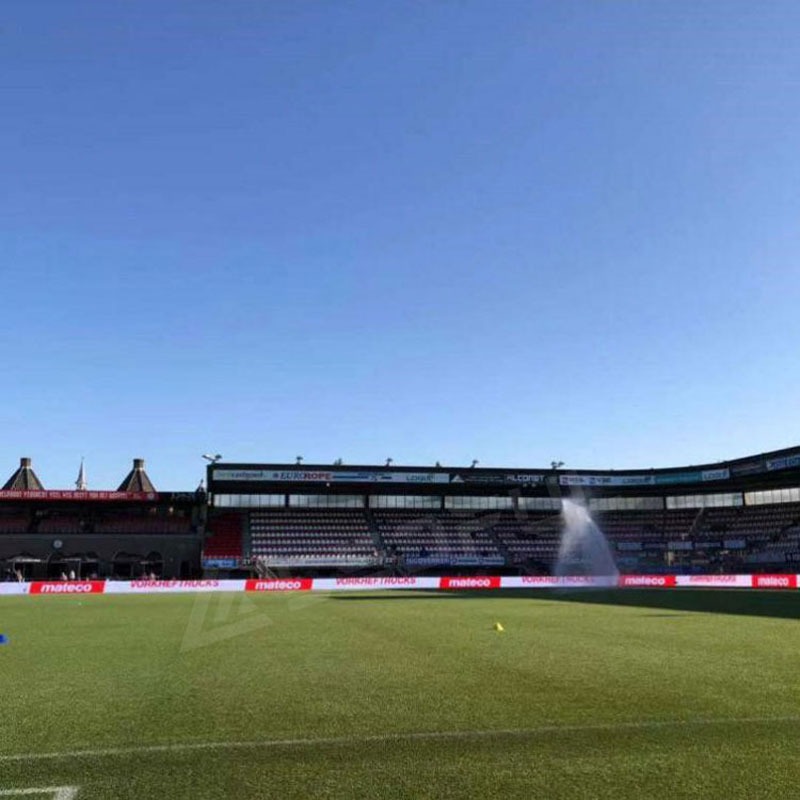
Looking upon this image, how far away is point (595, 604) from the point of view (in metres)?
33.1

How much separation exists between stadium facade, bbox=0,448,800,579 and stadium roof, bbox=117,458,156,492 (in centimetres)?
1143

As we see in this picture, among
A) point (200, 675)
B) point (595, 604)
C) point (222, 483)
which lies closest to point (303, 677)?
point (200, 675)

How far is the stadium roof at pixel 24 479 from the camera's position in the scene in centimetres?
8494

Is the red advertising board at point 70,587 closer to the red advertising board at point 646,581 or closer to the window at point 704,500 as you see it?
the red advertising board at point 646,581

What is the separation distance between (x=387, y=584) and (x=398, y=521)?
2289 cm

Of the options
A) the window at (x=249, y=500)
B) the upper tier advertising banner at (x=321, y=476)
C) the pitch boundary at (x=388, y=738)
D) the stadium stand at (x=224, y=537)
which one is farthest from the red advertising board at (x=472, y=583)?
the pitch boundary at (x=388, y=738)

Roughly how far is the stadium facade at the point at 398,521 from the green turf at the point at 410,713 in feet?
178

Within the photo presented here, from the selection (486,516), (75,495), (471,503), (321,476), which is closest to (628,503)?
(486,516)

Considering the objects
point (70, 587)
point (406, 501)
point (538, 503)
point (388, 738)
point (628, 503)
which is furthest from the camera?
point (628, 503)

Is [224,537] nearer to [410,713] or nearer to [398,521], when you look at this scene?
[398,521]

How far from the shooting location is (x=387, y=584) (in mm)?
57156

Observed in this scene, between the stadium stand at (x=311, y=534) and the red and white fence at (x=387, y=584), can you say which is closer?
the red and white fence at (x=387, y=584)

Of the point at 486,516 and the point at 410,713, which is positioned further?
the point at 486,516

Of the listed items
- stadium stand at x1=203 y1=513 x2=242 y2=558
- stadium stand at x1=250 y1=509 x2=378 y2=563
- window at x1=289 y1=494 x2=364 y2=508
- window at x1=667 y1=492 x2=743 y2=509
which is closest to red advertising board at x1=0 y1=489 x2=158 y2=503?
stadium stand at x1=203 y1=513 x2=242 y2=558
